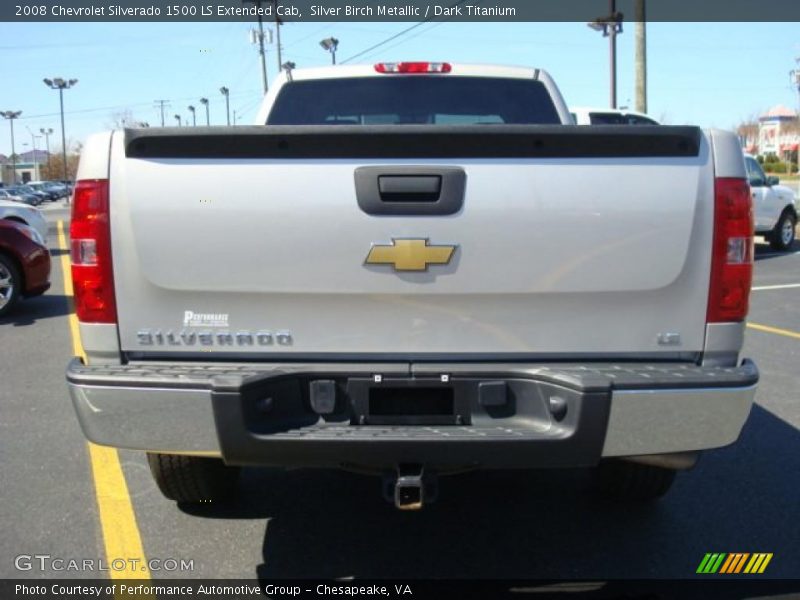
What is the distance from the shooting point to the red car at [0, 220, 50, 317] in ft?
29.8

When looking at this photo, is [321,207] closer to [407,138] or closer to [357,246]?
[357,246]

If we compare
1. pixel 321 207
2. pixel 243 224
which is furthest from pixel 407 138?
pixel 243 224

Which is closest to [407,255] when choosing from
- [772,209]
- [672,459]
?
[672,459]

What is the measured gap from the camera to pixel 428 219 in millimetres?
2674

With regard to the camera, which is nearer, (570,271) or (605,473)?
(570,271)

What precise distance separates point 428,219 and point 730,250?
106 cm

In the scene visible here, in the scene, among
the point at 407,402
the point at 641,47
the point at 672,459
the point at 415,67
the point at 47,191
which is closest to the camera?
the point at 407,402

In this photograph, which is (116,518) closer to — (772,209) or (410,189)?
(410,189)

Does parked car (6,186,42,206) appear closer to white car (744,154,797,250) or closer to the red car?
the red car

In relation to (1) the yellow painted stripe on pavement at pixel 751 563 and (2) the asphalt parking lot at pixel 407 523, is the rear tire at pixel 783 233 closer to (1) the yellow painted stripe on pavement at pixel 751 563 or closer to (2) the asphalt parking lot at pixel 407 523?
(2) the asphalt parking lot at pixel 407 523

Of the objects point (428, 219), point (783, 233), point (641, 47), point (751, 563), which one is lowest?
point (751, 563)

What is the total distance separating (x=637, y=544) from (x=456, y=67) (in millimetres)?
2895

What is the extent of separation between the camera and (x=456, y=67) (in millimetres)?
4773

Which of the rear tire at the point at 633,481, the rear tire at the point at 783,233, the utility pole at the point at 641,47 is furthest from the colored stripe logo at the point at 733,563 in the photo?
the utility pole at the point at 641,47
